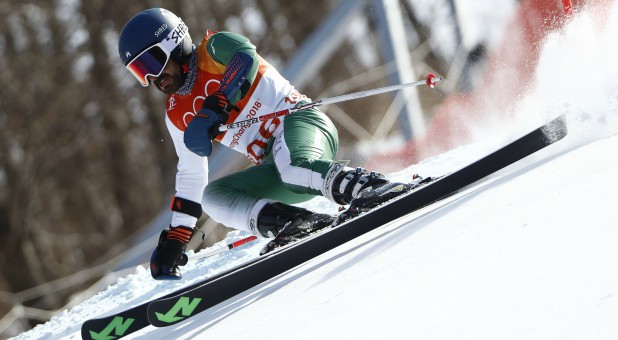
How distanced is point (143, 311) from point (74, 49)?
14902 millimetres

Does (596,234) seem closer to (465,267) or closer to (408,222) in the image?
(465,267)

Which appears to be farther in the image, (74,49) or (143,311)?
(74,49)

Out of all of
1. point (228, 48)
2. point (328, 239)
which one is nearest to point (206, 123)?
point (228, 48)

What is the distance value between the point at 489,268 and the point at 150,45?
→ 2.30 meters

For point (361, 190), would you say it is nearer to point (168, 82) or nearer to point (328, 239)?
point (328, 239)

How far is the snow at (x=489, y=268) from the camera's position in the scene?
1.82 meters

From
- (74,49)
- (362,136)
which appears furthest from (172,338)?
(74,49)

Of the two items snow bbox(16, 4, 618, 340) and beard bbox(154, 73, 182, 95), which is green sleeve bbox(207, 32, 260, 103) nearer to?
beard bbox(154, 73, 182, 95)

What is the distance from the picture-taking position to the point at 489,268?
2.13 m

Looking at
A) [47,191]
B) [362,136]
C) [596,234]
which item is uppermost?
[362,136]

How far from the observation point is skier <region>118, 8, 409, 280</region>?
3.79m

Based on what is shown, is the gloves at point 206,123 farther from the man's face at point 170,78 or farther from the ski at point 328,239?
the ski at point 328,239

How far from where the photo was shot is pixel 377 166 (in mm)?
7465

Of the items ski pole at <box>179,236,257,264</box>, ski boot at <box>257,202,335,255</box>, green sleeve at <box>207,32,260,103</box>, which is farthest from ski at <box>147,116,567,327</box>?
ski pole at <box>179,236,257,264</box>
